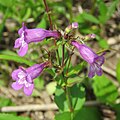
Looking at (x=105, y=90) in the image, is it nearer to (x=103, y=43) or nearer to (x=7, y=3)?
(x=103, y=43)

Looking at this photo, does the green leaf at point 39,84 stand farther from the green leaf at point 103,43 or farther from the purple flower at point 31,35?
the purple flower at point 31,35

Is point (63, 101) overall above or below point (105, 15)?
below

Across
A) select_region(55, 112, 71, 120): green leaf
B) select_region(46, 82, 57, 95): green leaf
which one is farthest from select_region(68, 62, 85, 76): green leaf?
select_region(46, 82, 57, 95): green leaf

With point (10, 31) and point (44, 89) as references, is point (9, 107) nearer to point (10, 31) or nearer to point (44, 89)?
point (44, 89)

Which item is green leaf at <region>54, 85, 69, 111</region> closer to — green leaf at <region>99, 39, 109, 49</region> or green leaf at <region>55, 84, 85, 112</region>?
green leaf at <region>55, 84, 85, 112</region>

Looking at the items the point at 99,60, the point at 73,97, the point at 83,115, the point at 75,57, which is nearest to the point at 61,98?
the point at 73,97

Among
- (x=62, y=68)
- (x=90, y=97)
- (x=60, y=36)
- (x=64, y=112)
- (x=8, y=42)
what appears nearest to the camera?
(x=60, y=36)

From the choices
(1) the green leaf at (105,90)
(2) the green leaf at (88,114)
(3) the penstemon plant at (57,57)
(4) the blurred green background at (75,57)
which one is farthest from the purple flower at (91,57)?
(1) the green leaf at (105,90)

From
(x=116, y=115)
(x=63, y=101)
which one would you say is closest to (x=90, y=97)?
(x=116, y=115)
